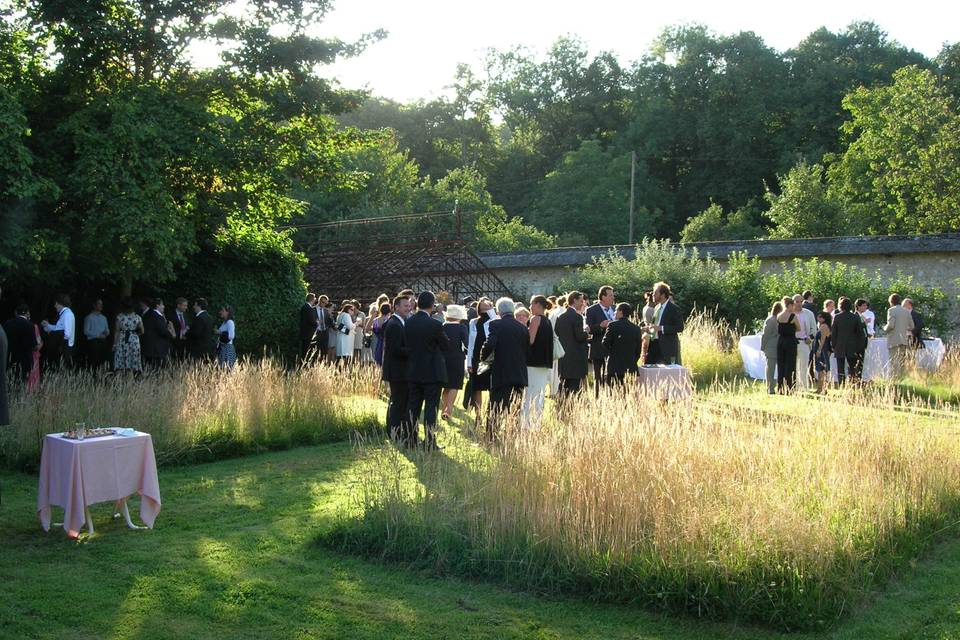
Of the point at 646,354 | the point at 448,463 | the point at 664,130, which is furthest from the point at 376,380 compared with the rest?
the point at 664,130

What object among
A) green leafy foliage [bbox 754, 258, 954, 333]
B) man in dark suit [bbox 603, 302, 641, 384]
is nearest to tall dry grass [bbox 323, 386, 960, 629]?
man in dark suit [bbox 603, 302, 641, 384]

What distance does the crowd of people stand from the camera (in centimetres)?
1119

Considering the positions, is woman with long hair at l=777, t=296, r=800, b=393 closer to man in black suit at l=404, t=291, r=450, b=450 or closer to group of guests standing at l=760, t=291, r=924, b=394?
group of guests standing at l=760, t=291, r=924, b=394

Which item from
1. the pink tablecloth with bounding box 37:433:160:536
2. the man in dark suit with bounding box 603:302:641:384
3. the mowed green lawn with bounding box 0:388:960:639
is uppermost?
the man in dark suit with bounding box 603:302:641:384

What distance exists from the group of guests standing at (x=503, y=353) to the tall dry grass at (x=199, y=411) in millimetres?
1604

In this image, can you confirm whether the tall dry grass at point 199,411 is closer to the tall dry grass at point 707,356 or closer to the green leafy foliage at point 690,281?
the tall dry grass at point 707,356

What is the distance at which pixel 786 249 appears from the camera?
32.1 metres

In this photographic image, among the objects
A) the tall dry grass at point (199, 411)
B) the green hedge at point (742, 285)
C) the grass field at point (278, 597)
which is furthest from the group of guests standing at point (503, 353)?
the green hedge at point (742, 285)

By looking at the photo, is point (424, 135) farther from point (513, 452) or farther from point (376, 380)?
point (513, 452)

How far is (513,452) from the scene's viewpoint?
7723 millimetres

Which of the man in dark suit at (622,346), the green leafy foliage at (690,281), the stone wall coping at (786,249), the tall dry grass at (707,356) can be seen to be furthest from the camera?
the stone wall coping at (786,249)

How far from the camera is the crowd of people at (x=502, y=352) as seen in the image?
11188mm

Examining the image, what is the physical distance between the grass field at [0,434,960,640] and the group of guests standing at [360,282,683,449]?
2187 millimetres

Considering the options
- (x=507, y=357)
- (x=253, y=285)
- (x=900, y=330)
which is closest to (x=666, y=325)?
(x=507, y=357)
